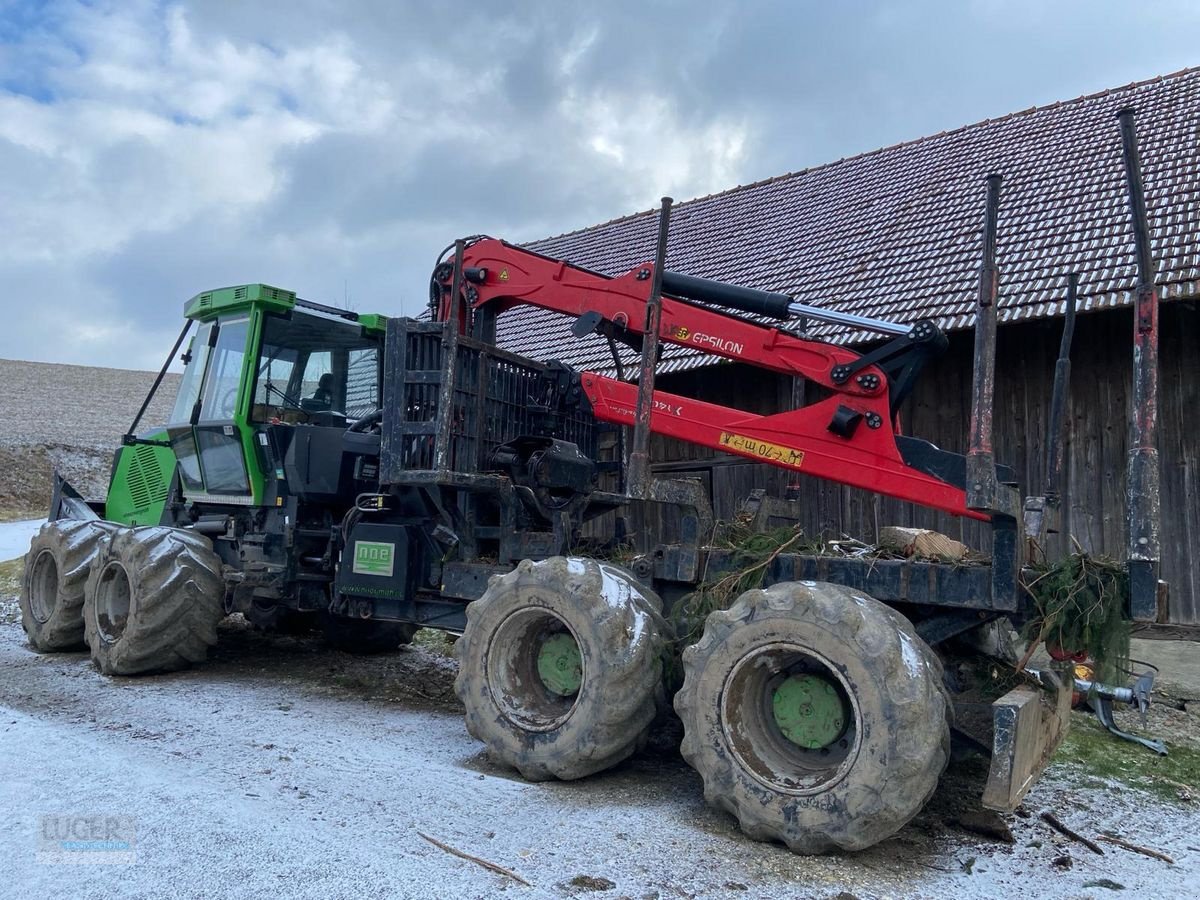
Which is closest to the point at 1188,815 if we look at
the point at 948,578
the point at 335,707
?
the point at 948,578

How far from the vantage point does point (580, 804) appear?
159 inches

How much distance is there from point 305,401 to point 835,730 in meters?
4.95

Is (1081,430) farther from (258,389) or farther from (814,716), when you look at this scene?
(258,389)

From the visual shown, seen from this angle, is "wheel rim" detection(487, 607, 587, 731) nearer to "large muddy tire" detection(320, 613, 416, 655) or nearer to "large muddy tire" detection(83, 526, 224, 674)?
"large muddy tire" detection(83, 526, 224, 674)

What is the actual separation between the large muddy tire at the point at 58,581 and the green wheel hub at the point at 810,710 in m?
5.65

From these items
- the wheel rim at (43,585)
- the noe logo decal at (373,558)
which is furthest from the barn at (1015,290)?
the wheel rim at (43,585)

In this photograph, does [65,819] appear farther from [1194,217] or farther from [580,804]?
[1194,217]

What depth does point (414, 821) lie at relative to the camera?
3727mm

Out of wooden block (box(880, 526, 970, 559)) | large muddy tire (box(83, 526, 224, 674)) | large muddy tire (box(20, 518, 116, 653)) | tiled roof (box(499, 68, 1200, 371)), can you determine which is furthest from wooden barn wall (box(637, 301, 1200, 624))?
large muddy tire (box(20, 518, 116, 653))

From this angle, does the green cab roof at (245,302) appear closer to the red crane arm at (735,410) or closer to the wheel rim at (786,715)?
the red crane arm at (735,410)

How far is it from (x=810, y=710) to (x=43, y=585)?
6.66 metres

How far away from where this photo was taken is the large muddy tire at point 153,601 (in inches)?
247

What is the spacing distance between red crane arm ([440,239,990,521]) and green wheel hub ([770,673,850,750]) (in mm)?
1016

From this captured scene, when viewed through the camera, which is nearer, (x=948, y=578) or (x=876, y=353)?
(x=948, y=578)
